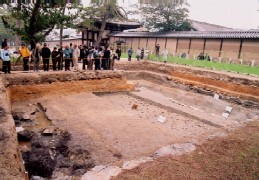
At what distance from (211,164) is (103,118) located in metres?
5.69

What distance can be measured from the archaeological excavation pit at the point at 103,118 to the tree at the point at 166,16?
1563cm

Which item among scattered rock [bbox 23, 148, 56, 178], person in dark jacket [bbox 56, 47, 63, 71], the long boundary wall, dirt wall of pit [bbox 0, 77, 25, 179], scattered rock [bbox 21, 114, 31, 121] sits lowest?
scattered rock [bbox 23, 148, 56, 178]

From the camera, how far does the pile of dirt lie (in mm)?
5461

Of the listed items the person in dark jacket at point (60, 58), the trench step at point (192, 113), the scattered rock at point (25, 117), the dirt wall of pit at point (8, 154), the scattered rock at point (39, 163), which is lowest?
the scattered rock at point (39, 163)

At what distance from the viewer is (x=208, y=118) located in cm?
1220

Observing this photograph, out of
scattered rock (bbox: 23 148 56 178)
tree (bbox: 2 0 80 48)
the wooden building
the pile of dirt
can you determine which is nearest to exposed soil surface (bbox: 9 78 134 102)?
tree (bbox: 2 0 80 48)

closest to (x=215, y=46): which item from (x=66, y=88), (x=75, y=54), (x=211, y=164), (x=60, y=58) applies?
(x=75, y=54)

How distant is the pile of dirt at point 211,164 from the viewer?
546 cm

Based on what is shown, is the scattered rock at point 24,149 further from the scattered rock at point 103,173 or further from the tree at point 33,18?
the tree at point 33,18

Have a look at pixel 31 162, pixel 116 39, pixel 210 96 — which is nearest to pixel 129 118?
pixel 31 162

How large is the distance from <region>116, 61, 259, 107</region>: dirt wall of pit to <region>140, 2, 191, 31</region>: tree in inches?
509

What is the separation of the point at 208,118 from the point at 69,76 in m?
7.85

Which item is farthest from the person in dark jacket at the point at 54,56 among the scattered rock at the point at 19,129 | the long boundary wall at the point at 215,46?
the long boundary wall at the point at 215,46

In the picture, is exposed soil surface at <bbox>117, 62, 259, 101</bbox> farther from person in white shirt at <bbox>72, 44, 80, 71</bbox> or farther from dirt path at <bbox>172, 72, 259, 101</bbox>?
person in white shirt at <bbox>72, 44, 80, 71</bbox>
